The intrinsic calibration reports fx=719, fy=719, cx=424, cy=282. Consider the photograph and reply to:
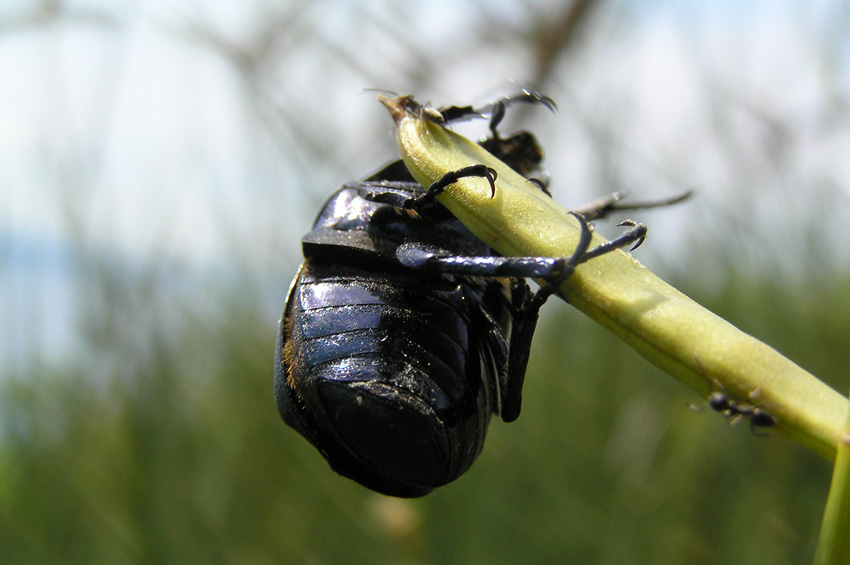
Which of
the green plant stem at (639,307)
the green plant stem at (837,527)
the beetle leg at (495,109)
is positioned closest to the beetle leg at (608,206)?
the beetle leg at (495,109)

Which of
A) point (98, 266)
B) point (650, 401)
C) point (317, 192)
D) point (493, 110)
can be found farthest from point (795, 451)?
point (98, 266)

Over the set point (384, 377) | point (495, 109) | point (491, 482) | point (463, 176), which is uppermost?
point (495, 109)

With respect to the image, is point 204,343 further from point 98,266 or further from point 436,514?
point 436,514

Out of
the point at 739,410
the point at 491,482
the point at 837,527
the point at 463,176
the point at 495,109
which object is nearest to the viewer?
the point at 837,527

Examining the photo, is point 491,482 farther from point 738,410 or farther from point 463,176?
point 738,410

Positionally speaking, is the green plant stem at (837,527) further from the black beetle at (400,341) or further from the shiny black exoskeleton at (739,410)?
the black beetle at (400,341)

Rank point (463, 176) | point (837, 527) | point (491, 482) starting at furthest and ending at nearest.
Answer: point (491, 482)
point (463, 176)
point (837, 527)

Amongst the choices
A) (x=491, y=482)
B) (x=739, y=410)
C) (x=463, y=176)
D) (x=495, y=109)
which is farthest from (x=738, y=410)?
(x=491, y=482)
